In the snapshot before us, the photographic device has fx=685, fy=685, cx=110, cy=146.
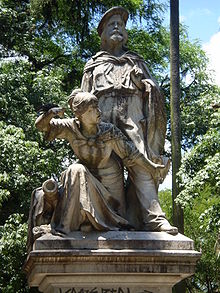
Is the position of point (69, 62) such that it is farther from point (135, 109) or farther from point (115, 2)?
point (135, 109)

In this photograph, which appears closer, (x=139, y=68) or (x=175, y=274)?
(x=175, y=274)

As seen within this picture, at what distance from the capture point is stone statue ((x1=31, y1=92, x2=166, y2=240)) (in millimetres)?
7051

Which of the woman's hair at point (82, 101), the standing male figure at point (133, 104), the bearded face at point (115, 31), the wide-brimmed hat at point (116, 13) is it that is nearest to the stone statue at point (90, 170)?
the woman's hair at point (82, 101)

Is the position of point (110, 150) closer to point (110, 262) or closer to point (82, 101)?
point (82, 101)

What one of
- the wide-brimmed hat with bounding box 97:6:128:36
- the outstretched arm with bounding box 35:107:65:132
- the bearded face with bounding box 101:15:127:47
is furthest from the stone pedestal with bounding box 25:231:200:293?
the wide-brimmed hat with bounding box 97:6:128:36

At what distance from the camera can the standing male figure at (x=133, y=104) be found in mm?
7551

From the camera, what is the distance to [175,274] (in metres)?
7.02

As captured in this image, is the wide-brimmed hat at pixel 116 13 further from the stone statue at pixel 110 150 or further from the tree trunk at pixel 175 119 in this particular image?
the tree trunk at pixel 175 119

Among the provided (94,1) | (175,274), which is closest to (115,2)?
(94,1)

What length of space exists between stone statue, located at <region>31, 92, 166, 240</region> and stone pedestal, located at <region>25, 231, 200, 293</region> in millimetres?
215

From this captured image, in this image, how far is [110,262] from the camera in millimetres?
6832

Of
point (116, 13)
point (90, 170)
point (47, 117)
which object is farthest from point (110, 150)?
point (116, 13)

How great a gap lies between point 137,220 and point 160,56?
1597 centimetres

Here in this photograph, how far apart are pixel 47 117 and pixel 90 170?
76cm
